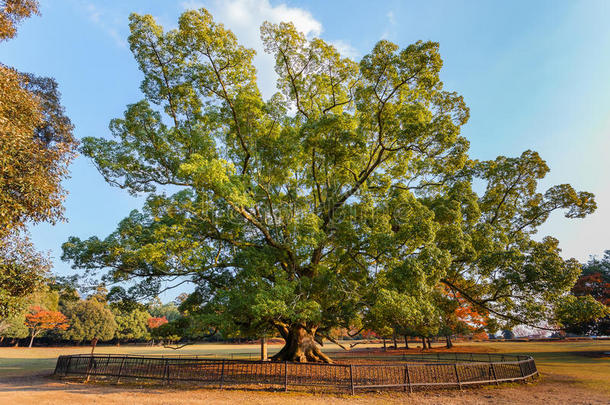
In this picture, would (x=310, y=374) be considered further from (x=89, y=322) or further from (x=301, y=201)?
(x=89, y=322)

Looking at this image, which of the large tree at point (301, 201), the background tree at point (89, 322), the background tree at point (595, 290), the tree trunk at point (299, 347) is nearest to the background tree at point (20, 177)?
the large tree at point (301, 201)

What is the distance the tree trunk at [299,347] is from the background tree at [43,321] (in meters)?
54.2

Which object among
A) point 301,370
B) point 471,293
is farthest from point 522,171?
point 301,370

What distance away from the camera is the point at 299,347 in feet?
51.3

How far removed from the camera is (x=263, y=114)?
13.6 meters

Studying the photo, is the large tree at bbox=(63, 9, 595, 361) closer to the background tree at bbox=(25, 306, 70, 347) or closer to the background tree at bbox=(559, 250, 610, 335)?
the background tree at bbox=(559, 250, 610, 335)

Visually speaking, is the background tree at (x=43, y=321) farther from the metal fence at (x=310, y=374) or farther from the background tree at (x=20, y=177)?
the background tree at (x=20, y=177)

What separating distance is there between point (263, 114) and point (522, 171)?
46.5ft

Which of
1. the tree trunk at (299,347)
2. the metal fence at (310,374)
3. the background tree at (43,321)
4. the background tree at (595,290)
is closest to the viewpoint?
the metal fence at (310,374)

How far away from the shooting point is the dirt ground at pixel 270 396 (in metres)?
9.21

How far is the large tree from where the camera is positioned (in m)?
11.4

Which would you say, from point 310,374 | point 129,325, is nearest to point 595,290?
point 310,374

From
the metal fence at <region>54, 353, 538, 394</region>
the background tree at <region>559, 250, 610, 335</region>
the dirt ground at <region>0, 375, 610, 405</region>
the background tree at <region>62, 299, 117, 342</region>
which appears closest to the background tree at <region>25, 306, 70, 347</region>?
the background tree at <region>62, 299, 117, 342</region>

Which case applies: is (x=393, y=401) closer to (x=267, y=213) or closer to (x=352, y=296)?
(x=352, y=296)
